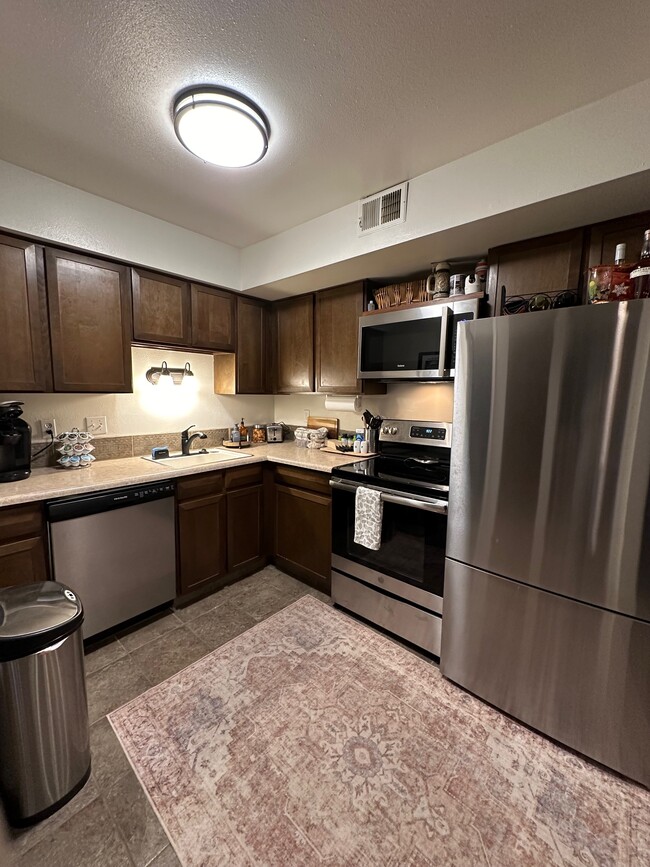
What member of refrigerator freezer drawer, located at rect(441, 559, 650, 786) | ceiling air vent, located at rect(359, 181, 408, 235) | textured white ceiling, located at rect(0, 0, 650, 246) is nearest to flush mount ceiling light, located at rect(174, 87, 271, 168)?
textured white ceiling, located at rect(0, 0, 650, 246)

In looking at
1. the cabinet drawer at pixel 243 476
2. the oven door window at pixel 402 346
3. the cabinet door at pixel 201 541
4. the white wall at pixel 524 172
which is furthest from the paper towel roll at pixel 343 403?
the cabinet door at pixel 201 541

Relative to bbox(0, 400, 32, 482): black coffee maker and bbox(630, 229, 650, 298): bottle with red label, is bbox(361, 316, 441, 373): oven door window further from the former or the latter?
bbox(0, 400, 32, 482): black coffee maker

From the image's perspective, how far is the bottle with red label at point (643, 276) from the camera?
127 cm

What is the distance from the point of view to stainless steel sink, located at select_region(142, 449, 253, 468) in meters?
2.42

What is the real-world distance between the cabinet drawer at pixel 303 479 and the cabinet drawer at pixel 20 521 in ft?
4.74

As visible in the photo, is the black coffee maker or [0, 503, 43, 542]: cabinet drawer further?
the black coffee maker

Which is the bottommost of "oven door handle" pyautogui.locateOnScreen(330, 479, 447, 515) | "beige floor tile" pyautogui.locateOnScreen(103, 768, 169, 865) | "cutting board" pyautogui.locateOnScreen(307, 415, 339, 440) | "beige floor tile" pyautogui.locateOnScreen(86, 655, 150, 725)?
"beige floor tile" pyautogui.locateOnScreen(86, 655, 150, 725)

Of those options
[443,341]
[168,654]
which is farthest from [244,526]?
[443,341]

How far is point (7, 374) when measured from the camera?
1855 mm

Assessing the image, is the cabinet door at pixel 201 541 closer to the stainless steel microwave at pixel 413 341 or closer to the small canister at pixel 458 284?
the stainless steel microwave at pixel 413 341

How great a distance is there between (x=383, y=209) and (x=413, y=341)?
2.53 feet

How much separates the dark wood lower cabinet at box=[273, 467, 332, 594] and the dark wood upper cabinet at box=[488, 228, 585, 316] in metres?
1.54

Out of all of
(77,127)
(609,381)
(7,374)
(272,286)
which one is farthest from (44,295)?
(609,381)

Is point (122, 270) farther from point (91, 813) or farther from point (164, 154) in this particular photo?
point (91, 813)
